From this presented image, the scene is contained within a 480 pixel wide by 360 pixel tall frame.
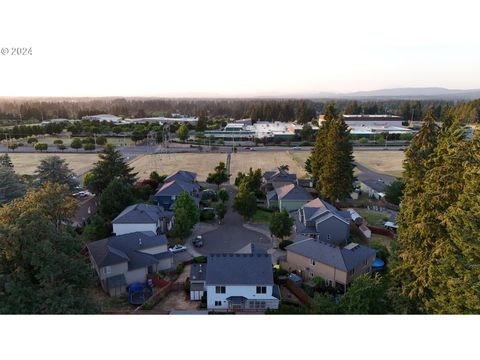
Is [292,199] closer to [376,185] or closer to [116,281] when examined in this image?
[376,185]

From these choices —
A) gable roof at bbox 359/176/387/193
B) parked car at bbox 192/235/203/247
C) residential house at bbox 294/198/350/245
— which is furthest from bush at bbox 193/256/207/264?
gable roof at bbox 359/176/387/193

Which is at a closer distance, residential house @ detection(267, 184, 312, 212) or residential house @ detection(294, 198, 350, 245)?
residential house @ detection(294, 198, 350, 245)

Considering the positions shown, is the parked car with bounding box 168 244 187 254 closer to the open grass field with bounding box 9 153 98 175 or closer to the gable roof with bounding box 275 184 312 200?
the gable roof with bounding box 275 184 312 200

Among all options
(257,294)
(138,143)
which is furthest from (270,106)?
(257,294)

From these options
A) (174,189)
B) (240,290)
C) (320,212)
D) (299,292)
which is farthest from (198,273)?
(174,189)

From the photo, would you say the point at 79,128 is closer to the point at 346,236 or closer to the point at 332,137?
the point at 332,137
